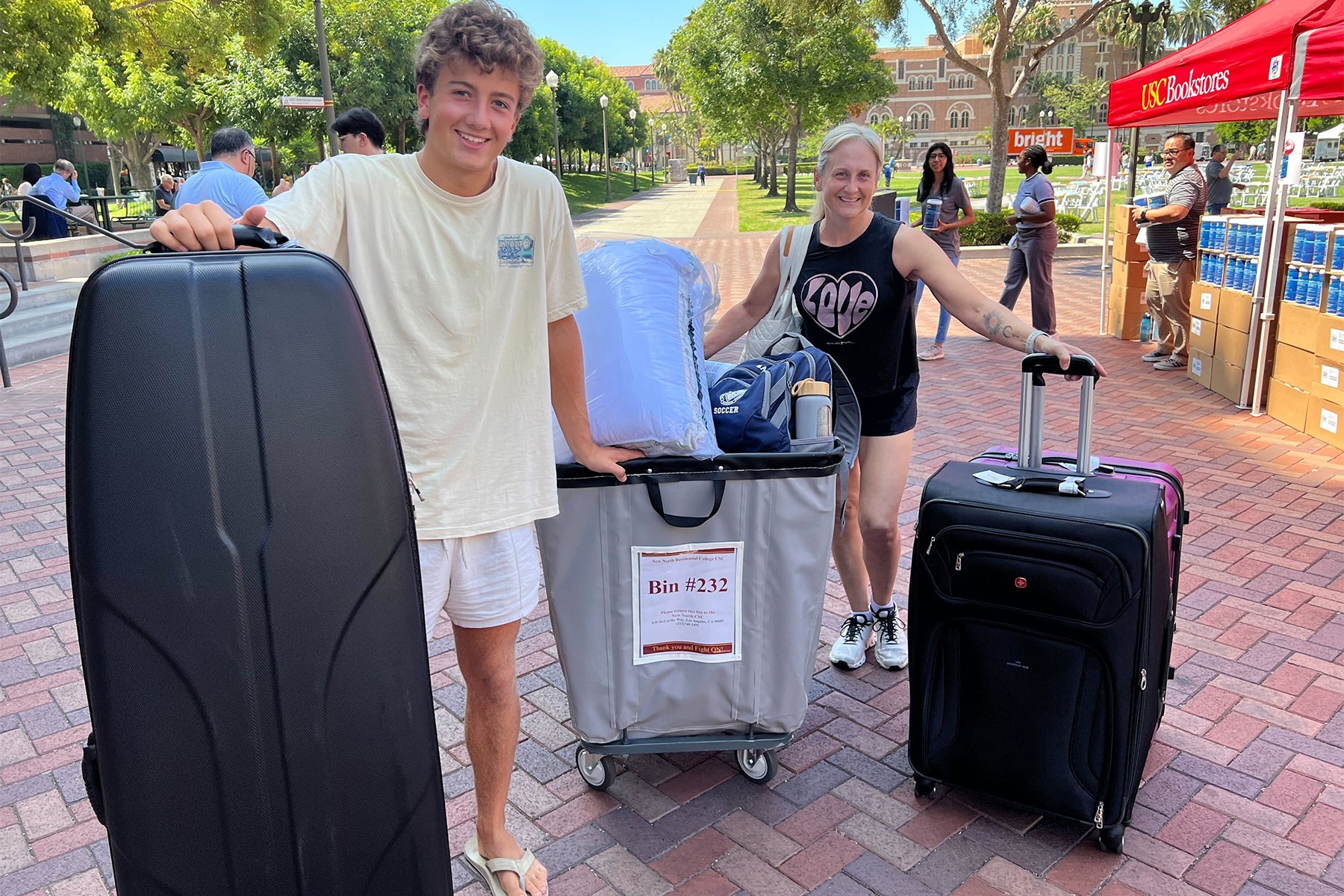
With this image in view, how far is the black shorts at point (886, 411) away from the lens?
3.19m

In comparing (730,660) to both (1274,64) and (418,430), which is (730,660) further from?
(1274,64)

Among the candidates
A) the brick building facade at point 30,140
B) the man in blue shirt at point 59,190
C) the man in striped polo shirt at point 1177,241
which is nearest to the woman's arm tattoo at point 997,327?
the man in striped polo shirt at point 1177,241

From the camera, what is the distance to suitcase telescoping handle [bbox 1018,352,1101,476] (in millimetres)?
2428

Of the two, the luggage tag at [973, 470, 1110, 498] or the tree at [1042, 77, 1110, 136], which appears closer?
the luggage tag at [973, 470, 1110, 498]

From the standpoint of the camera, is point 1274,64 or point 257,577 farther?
point 1274,64

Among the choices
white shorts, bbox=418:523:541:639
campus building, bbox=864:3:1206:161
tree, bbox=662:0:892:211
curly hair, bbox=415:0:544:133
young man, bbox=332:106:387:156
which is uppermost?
campus building, bbox=864:3:1206:161

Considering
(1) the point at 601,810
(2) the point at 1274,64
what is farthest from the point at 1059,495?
(2) the point at 1274,64

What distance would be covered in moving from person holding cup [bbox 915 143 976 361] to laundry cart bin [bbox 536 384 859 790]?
623cm

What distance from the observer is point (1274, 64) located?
233 inches

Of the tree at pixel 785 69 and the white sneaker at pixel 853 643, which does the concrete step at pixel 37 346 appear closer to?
the white sneaker at pixel 853 643

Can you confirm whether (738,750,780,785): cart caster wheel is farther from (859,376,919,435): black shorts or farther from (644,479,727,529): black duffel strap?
(859,376,919,435): black shorts

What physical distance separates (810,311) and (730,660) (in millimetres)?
1203

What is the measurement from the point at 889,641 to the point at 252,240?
2.66m

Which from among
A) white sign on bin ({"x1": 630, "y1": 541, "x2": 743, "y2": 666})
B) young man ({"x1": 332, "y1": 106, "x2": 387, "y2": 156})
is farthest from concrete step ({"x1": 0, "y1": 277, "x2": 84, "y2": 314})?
white sign on bin ({"x1": 630, "y1": 541, "x2": 743, "y2": 666})
